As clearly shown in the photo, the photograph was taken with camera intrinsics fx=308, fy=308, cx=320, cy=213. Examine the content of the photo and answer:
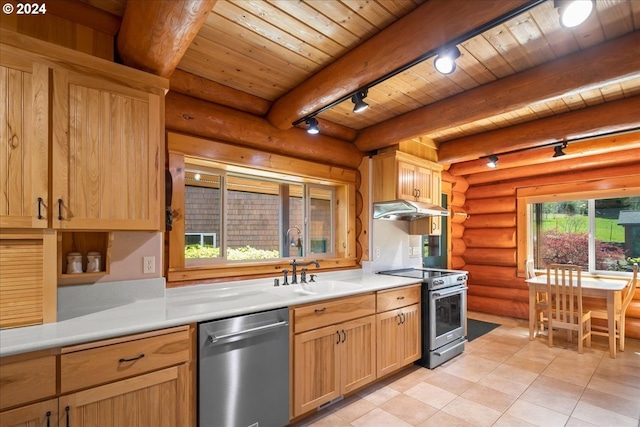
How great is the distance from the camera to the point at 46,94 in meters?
1.60

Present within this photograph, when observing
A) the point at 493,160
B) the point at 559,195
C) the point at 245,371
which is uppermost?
the point at 493,160

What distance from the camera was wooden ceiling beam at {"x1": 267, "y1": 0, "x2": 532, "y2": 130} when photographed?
1.52 m

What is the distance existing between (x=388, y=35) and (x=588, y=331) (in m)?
4.40

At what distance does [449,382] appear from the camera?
9.66ft

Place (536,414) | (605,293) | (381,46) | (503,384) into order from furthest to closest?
(605,293), (503,384), (536,414), (381,46)

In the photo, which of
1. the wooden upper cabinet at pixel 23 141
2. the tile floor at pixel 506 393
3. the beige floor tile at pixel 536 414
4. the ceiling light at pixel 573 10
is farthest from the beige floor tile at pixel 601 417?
the wooden upper cabinet at pixel 23 141

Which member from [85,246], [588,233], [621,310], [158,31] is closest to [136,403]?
[85,246]

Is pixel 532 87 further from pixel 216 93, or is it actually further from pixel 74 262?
pixel 74 262

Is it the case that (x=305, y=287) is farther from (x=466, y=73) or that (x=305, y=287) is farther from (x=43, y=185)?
(x=466, y=73)

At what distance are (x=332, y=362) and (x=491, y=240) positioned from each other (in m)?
4.35

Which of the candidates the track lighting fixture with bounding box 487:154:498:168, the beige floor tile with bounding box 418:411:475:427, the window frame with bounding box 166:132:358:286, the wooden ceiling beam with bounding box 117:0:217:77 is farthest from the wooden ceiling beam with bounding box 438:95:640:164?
the wooden ceiling beam with bounding box 117:0:217:77

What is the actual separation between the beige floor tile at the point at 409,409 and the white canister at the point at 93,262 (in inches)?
93.3

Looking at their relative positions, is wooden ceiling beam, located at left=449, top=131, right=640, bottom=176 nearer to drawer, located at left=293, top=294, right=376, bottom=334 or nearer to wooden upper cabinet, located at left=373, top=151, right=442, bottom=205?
wooden upper cabinet, located at left=373, top=151, right=442, bottom=205

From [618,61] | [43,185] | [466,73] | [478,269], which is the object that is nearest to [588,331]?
[478,269]
